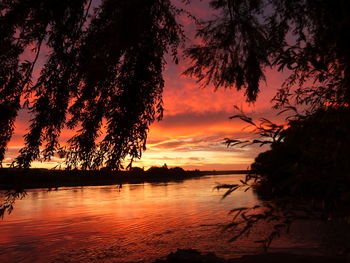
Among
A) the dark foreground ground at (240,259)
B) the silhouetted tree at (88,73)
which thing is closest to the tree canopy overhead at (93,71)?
the silhouetted tree at (88,73)

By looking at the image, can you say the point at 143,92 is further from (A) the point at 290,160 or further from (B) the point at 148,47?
(A) the point at 290,160

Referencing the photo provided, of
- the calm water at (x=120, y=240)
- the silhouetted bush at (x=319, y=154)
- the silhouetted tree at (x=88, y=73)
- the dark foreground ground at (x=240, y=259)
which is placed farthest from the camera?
the calm water at (x=120, y=240)

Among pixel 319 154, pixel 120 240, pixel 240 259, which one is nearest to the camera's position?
pixel 319 154

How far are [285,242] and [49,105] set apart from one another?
14241 millimetres

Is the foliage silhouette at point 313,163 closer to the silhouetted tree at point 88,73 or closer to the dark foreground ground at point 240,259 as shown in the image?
the silhouetted tree at point 88,73

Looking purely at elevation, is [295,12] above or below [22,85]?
above

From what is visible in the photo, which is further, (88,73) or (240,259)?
(240,259)

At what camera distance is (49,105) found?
4500 millimetres

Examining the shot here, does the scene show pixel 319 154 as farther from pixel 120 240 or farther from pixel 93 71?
pixel 120 240

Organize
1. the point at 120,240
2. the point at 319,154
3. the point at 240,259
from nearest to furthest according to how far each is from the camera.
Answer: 1. the point at 319,154
2. the point at 240,259
3. the point at 120,240

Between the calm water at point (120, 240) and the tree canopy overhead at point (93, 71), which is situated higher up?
the tree canopy overhead at point (93, 71)

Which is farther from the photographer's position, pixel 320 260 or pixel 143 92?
pixel 320 260

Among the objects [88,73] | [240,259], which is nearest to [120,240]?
[240,259]

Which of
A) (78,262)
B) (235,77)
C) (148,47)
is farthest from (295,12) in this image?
(78,262)
